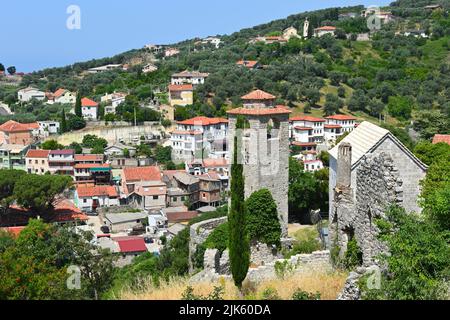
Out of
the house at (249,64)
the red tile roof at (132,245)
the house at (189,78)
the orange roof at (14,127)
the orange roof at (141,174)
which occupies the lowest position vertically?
the red tile roof at (132,245)

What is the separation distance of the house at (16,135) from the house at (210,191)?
79.5 ft

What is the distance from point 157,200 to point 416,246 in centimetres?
4078

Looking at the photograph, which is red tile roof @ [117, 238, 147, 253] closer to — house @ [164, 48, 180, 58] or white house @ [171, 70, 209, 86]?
white house @ [171, 70, 209, 86]

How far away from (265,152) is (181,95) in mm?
53483

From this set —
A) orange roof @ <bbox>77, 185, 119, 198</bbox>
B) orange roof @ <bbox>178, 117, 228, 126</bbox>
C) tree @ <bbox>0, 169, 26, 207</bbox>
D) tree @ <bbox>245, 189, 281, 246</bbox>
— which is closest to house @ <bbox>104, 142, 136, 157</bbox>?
orange roof @ <bbox>178, 117, 228, 126</bbox>

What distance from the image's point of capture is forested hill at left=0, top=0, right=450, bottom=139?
213 ft

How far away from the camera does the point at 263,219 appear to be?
18.3m

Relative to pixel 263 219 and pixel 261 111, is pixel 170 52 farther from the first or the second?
pixel 263 219

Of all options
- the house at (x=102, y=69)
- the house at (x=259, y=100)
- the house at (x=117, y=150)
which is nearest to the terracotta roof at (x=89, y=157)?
the house at (x=117, y=150)

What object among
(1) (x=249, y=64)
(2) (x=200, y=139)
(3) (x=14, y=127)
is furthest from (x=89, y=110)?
(1) (x=249, y=64)

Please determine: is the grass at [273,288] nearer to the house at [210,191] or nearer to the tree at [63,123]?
the house at [210,191]

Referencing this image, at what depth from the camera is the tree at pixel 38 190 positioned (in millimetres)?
40969

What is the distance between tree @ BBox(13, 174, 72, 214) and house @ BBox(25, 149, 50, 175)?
13265mm

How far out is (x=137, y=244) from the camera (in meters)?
34.1
